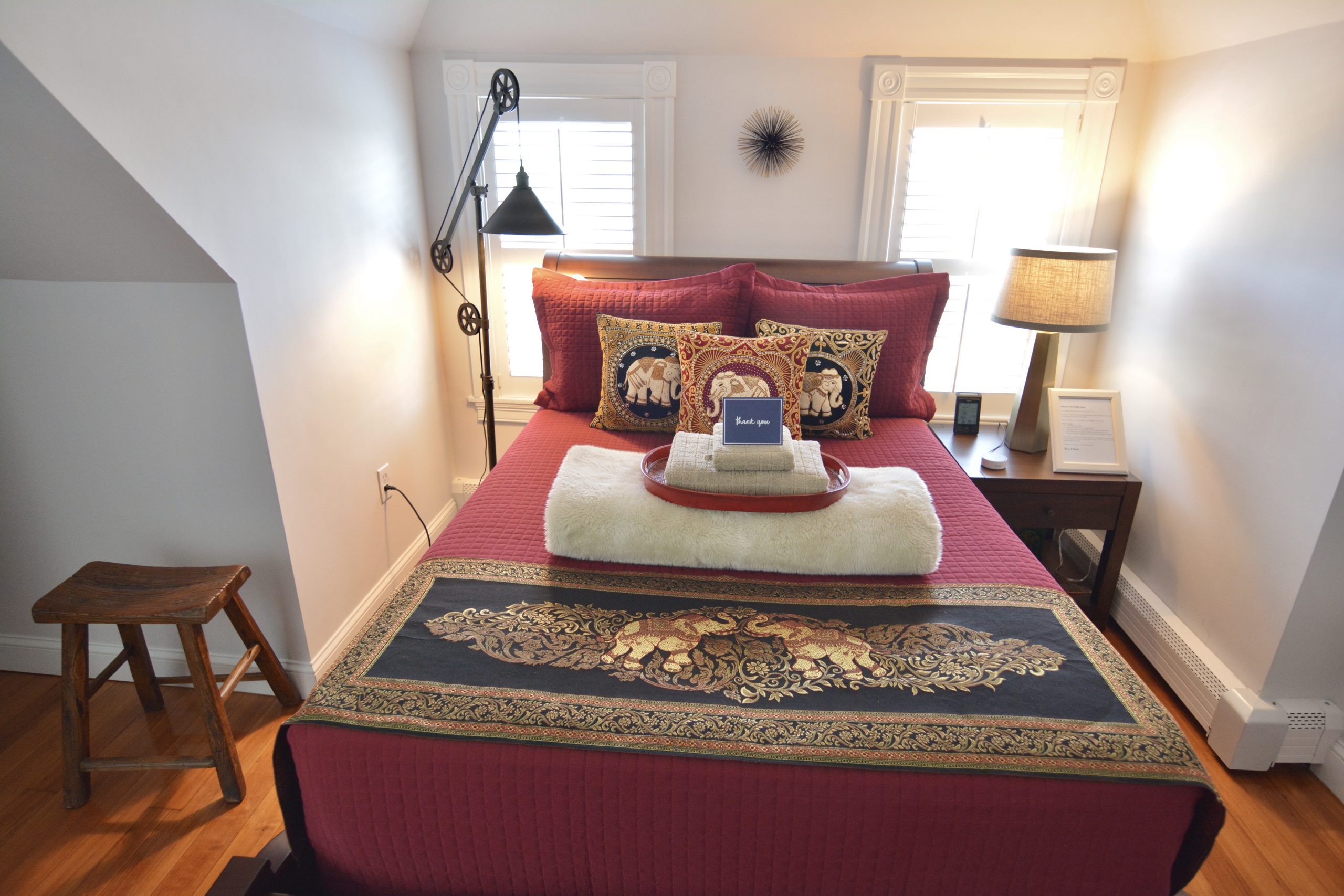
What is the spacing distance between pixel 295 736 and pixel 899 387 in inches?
72.6

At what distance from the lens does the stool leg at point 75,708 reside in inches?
68.2

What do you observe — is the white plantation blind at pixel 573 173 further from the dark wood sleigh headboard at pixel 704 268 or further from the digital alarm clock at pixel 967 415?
the digital alarm clock at pixel 967 415

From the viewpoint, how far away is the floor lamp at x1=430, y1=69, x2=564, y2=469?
2252 millimetres

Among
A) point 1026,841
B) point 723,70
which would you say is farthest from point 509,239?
point 1026,841

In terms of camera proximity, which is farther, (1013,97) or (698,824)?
(1013,97)

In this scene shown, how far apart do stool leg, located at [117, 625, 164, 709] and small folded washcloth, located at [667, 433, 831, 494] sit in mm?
1484

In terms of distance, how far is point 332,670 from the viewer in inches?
47.9

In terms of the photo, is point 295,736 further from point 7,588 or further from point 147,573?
point 7,588

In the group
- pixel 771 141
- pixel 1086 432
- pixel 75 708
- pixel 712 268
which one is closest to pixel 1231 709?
pixel 1086 432

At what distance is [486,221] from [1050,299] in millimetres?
1887

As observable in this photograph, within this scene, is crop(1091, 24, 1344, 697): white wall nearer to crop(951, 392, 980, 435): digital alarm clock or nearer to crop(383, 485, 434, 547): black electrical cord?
crop(951, 392, 980, 435): digital alarm clock

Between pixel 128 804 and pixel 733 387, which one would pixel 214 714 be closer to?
pixel 128 804

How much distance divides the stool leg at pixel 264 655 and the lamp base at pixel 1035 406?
2.28m

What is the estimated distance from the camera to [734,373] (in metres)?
2.01
